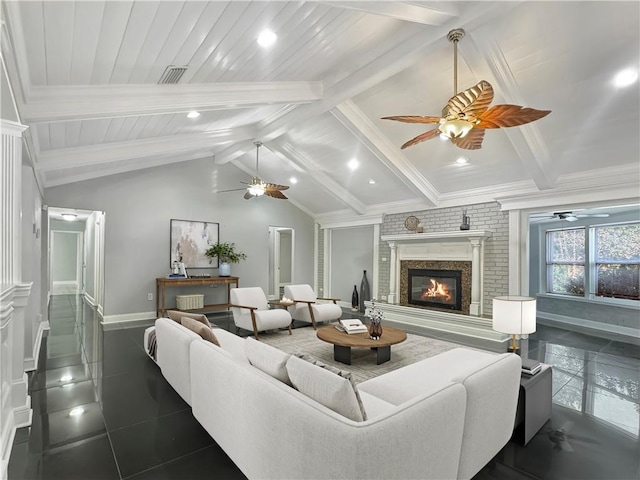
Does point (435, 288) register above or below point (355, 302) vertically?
above

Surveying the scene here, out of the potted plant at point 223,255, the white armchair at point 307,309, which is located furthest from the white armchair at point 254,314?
the potted plant at point 223,255

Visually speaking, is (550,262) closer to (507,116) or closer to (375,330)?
(375,330)

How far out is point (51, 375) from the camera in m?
3.58

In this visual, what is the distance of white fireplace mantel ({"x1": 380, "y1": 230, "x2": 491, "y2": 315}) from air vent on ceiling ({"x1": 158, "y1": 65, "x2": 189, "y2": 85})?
199 inches

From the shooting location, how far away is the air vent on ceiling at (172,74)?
2903mm

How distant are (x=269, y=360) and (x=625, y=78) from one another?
4.23 m

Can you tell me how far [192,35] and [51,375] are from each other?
12.0 ft

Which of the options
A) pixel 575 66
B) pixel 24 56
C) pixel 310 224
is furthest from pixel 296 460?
pixel 310 224

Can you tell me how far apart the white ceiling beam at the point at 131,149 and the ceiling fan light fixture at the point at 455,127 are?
394 cm

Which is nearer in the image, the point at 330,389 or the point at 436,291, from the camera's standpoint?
the point at 330,389

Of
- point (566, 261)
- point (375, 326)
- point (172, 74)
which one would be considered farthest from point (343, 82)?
point (566, 261)

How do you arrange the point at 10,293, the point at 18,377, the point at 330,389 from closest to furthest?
the point at 330,389 → the point at 10,293 → the point at 18,377

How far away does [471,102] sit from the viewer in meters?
2.54

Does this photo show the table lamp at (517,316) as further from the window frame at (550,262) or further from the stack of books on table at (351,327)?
the window frame at (550,262)
